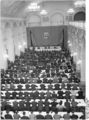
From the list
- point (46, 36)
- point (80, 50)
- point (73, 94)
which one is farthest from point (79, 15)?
point (73, 94)

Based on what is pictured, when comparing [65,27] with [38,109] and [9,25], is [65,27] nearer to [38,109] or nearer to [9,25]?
[9,25]

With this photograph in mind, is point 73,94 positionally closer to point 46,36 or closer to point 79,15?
point 46,36

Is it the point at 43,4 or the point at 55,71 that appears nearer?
the point at 55,71

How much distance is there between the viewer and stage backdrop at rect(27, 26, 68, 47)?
3569cm

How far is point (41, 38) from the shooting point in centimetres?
3631

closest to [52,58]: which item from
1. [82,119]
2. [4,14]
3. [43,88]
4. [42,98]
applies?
[4,14]

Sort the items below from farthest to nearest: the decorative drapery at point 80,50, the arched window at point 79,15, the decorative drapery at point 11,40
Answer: the arched window at point 79,15 < the decorative drapery at point 11,40 < the decorative drapery at point 80,50

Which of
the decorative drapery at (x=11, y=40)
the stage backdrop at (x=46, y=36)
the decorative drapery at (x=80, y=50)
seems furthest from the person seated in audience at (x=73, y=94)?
the stage backdrop at (x=46, y=36)

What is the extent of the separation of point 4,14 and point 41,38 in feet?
41.7

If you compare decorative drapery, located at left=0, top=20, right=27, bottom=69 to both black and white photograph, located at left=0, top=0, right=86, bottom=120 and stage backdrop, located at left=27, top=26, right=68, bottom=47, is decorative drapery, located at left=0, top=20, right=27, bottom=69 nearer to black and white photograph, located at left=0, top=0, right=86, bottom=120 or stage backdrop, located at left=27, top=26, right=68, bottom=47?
black and white photograph, located at left=0, top=0, right=86, bottom=120

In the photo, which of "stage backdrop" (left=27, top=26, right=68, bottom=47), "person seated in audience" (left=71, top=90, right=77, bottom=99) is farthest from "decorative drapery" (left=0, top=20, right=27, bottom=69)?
"person seated in audience" (left=71, top=90, right=77, bottom=99)

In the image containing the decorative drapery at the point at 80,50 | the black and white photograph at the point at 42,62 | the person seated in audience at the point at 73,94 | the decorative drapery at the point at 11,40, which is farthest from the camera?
the decorative drapery at the point at 11,40

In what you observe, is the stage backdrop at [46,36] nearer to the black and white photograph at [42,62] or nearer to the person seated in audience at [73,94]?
the black and white photograph at [42,62]

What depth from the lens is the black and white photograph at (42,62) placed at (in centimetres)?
1380
